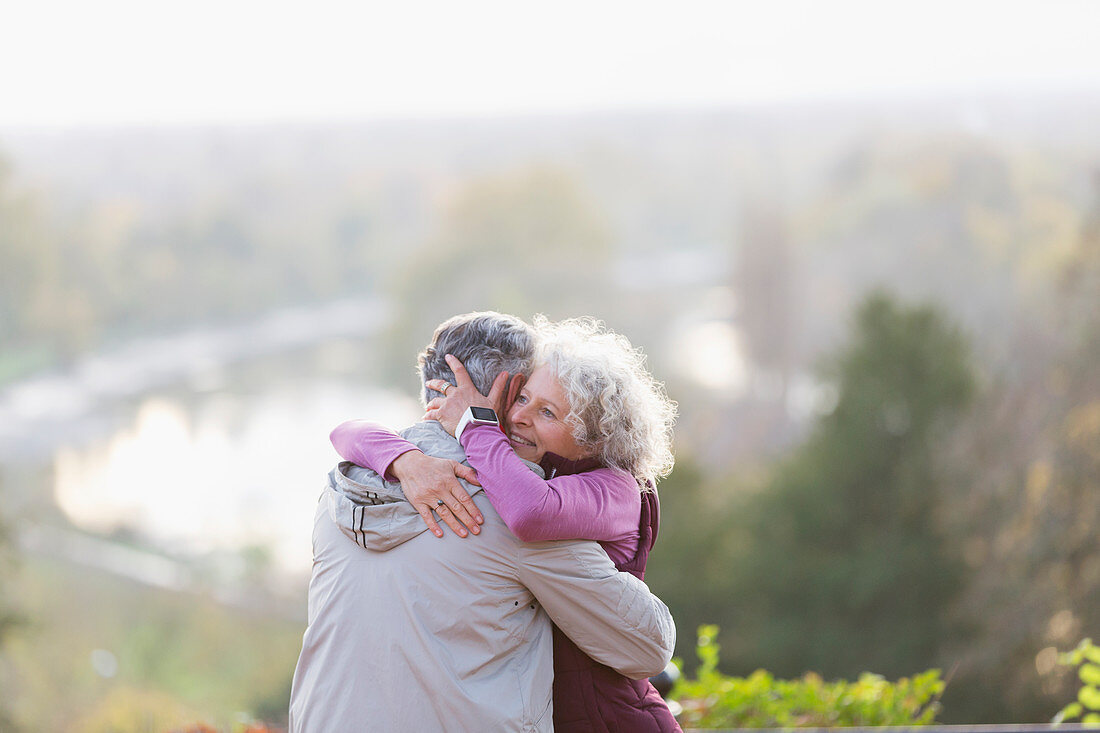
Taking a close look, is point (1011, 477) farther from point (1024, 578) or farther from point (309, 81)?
point (309, 81)

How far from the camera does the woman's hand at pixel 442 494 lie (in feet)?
4.74

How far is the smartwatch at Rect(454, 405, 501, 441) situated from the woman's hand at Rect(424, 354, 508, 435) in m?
0.03

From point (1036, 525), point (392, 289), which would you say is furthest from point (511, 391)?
point (392, 289)

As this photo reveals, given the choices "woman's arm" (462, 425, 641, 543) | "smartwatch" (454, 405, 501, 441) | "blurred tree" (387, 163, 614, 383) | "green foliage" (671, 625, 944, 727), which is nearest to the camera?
"woman's arm" (462, 425, 641, 543)

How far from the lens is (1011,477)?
1499 cm

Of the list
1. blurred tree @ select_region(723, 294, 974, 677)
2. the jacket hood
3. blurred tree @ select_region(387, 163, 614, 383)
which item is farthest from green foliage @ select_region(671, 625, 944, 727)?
blurred tree @ select_region(387, 163, 614, 383)

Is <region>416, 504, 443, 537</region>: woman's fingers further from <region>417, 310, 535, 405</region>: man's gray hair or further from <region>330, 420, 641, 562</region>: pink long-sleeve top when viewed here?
<region>417, 310, 535, 405</region>: man's gray hair

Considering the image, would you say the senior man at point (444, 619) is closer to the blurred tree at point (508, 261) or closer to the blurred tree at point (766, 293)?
the blurred tree at point (508, 261)

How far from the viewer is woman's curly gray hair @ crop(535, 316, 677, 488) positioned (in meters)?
1.57

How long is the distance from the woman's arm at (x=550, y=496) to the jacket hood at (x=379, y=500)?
0.05m

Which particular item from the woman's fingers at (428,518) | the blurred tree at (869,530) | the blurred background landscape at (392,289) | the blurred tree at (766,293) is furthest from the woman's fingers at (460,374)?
the blurred tree at (766,293)

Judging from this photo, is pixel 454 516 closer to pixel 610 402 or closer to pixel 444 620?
pixel 444 620

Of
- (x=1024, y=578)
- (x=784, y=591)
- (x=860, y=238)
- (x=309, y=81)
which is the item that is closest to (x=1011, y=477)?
(x=1024, y=578)

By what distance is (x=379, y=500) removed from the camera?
1493mm
